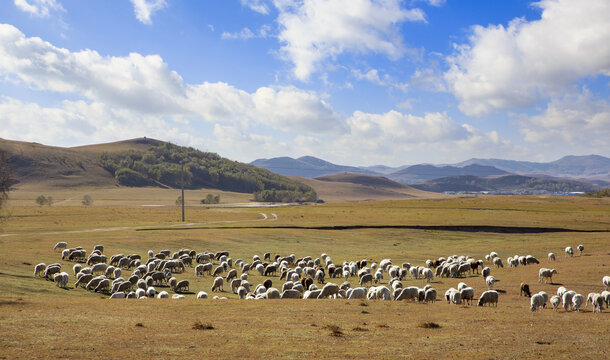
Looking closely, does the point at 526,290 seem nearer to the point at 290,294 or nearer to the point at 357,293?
the point at 357,293

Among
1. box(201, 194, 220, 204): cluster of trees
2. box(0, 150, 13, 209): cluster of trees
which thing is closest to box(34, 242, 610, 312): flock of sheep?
box(0, 150, 13, 209): cluster of trees

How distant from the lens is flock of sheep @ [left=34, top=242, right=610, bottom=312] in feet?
77.2

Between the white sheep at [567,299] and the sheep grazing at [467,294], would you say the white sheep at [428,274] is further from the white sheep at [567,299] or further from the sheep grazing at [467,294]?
the white sheep at [567,299]

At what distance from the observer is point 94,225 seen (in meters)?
64.9

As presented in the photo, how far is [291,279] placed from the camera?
33312 millimetres

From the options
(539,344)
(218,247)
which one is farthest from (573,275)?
(218,247)

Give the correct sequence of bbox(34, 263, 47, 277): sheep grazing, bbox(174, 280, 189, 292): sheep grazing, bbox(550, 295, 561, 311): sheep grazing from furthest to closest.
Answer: bbox(34, 263, 47, 277): sheep grazing, bbox(174, 280, 189, 292): sheep grazing, bbox(550, 295, 561, 311): sheep grazing

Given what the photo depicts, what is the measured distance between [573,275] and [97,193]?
637 ft

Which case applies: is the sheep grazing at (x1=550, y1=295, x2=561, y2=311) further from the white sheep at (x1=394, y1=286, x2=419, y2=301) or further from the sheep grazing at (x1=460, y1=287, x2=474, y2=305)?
the white sheep at (x1=394, y1=286, x2=419, y2=301)

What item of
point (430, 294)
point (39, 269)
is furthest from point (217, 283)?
point (430, 294)

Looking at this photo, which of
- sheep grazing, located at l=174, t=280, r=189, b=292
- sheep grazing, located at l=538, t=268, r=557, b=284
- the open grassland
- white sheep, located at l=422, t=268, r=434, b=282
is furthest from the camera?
white sheep, located at l=422, t=268, r=434, b=282

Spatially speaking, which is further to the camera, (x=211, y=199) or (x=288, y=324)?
Result: (x=211, y=199)

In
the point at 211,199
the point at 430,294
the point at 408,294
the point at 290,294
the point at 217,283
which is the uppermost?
the point at 211,199

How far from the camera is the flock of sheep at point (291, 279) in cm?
2353
